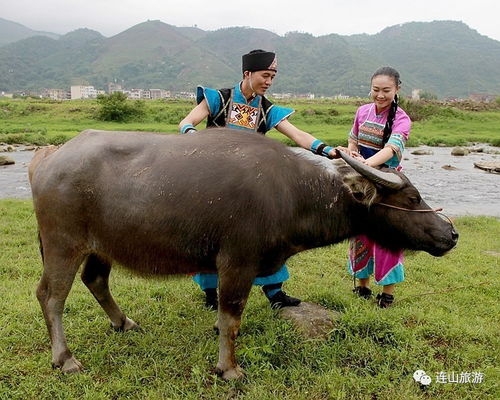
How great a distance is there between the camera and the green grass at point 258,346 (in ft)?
8.64

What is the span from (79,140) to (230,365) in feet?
5.34

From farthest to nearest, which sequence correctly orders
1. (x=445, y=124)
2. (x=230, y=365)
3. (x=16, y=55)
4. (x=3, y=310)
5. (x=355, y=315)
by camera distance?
(x=16, y=55)
(x=445, y=124)
(x=3, y=310)
(x=355, y=315)
(x=230, y=365)

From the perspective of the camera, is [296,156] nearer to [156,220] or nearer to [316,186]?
[316,186]

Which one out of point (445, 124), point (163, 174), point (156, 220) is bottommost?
point (445, 124)

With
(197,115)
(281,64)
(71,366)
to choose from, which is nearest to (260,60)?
(197,115)

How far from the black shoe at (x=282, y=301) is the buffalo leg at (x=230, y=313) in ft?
2.53

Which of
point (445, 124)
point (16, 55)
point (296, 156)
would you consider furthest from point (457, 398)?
point (16, 55)

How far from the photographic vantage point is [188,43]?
18962cm

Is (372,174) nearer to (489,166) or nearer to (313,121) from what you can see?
(489,166)

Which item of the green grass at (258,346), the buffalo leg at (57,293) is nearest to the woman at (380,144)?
the green grass at (258,346)

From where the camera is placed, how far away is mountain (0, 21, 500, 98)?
Answer: 130 meters

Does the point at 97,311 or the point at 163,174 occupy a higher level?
the point at 163,174

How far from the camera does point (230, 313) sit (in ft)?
8.97

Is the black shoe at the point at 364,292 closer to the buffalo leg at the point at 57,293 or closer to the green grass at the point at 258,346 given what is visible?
the green grass at the point at 258,346
